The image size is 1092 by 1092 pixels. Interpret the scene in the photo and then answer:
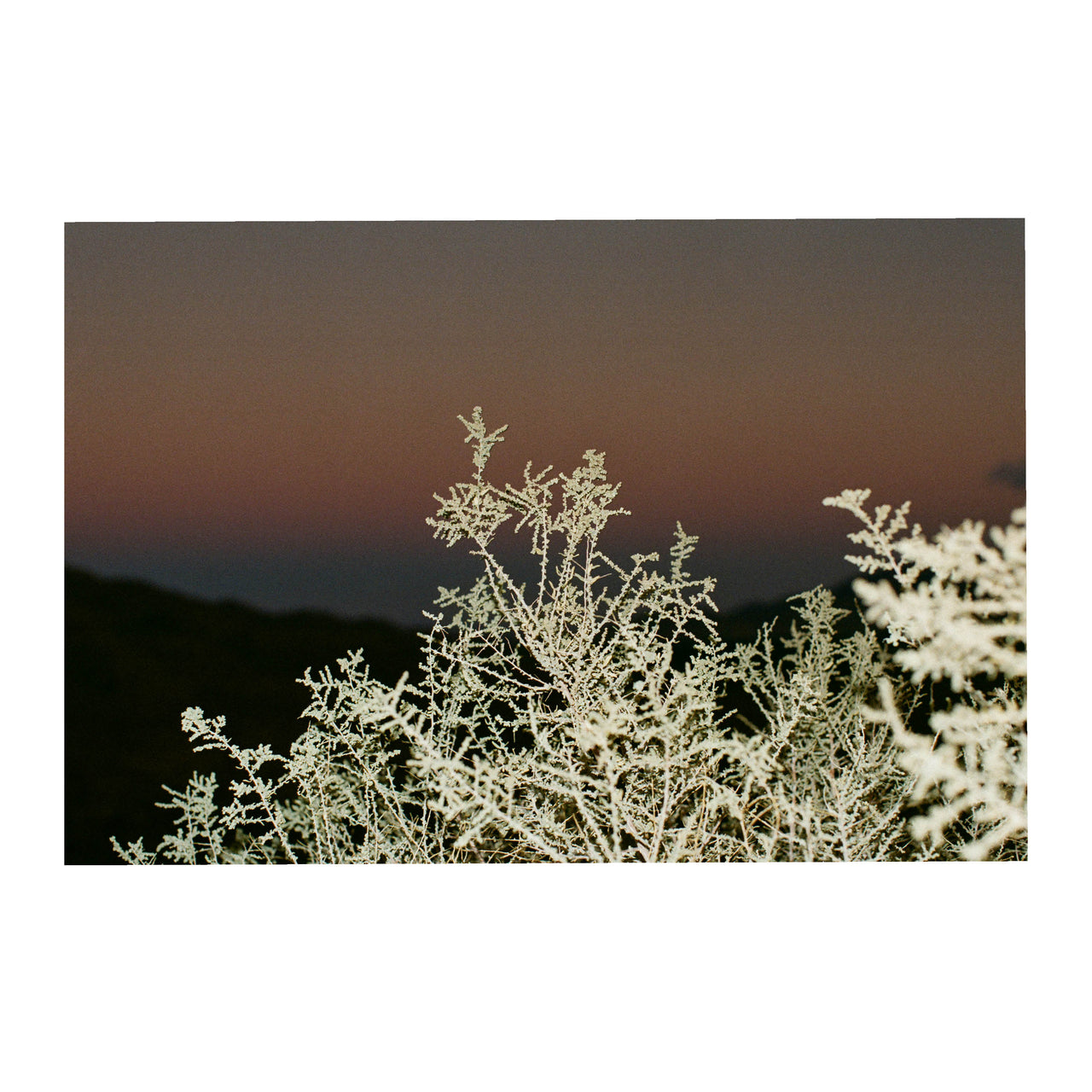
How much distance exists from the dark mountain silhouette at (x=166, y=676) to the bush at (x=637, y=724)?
0.05 meters

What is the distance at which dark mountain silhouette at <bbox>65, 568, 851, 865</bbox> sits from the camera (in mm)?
2055

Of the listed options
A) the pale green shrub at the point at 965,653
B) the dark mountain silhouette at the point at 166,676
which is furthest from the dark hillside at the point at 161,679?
the pale green shrub at the point at 965,653

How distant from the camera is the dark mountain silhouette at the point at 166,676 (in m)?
2.05

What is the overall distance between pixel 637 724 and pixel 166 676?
44.5 inches

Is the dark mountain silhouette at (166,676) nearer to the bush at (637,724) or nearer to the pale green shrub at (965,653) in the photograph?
the bush at (637,724)

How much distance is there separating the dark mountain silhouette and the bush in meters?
0.05

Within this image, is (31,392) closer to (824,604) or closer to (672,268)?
(672,268)

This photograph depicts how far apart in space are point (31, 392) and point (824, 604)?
6.37ft

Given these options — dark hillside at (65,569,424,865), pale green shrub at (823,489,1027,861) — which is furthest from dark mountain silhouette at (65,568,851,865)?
pale green shrub at (823,489,1027,861)

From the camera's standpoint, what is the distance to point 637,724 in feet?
6.47

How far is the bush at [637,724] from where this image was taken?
192cm

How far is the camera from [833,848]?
2.01 m

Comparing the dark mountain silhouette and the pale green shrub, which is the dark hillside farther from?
the pale green shrub

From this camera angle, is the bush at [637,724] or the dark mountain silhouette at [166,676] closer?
the bush at [637,724]
